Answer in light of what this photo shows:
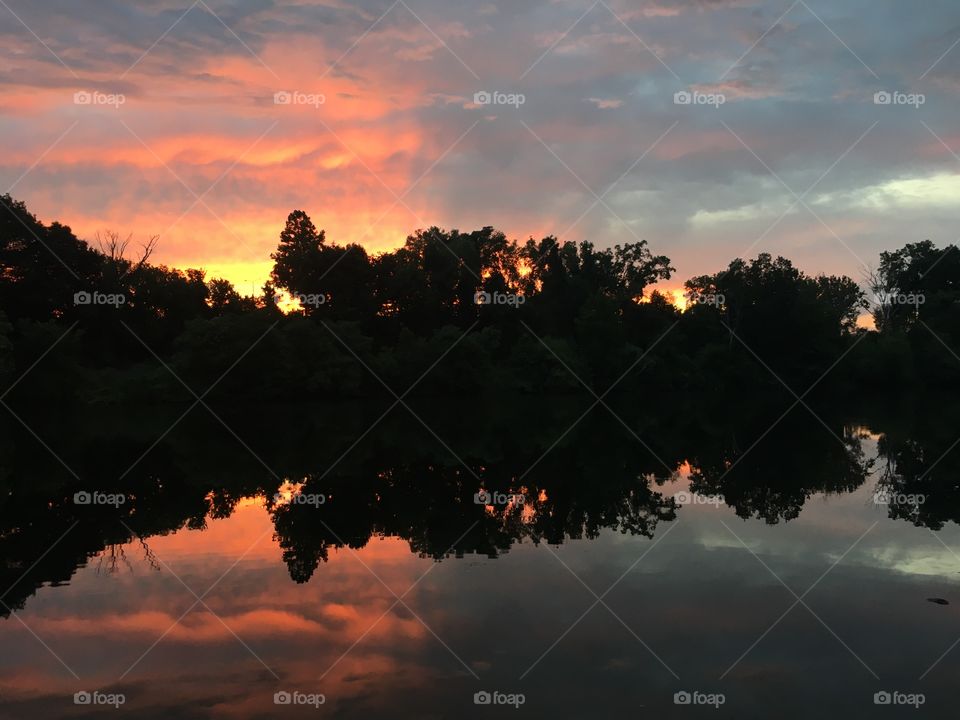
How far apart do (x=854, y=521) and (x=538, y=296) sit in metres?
77.9

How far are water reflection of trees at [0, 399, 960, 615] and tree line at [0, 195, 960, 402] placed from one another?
18462 millimetres

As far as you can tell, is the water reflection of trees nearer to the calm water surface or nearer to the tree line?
the calm water surface

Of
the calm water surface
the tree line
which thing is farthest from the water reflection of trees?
the tree line

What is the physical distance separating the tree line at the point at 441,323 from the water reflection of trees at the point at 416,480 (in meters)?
18.5

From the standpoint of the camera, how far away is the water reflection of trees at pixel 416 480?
1524 cm

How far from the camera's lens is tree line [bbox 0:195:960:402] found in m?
57.4

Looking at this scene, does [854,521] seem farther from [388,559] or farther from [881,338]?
[881,338]

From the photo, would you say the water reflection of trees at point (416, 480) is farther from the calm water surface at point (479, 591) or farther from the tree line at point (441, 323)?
the tree line at point (441, 323)

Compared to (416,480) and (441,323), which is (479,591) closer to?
(416,480)

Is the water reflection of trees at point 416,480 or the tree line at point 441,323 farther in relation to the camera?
the tree line at point 441,323

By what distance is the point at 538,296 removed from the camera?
308ft

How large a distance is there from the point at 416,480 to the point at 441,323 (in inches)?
2460

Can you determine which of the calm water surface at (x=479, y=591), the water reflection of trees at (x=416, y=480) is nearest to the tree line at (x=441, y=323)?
the water reflection of trees at (x=416, y=480)

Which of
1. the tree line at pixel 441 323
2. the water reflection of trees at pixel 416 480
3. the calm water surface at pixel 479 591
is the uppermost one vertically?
the tree line at pixel 441 323
